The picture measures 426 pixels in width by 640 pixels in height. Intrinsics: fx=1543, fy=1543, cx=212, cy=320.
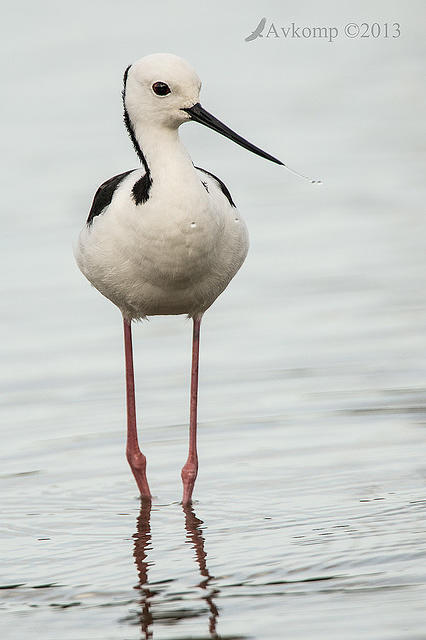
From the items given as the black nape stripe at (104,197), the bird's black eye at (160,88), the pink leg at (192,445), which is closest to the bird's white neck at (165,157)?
the bird's black eye at (160,88)

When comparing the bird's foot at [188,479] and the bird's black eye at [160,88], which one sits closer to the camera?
the bird's black eye at [160,88]

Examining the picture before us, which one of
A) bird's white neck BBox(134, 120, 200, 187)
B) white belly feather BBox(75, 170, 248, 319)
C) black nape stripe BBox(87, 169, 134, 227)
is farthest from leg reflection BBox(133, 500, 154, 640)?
bird's white neck BBox(134, 120, 200, 187)

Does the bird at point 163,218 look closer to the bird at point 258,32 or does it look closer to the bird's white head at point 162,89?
the bird's white head at point 162,89

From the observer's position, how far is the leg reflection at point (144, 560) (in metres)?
5.93

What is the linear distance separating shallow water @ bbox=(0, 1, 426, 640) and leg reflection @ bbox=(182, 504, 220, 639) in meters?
0.02

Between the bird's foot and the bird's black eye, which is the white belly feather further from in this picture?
the bird's foot

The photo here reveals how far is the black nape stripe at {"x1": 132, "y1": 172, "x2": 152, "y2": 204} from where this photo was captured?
6.98 metres

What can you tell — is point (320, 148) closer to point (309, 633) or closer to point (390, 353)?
point (390, 353)

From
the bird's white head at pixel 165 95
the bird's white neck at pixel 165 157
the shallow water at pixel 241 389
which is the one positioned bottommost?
the shallow water at pixel 241 389

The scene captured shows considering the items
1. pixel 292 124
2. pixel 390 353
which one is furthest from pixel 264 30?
pixel 390 353

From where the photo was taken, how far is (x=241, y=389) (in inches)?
353

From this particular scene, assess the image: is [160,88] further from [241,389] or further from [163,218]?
[241,389]

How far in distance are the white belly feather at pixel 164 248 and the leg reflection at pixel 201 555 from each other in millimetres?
1037

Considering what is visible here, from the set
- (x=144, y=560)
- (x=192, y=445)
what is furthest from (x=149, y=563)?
(x=192, y=445)
